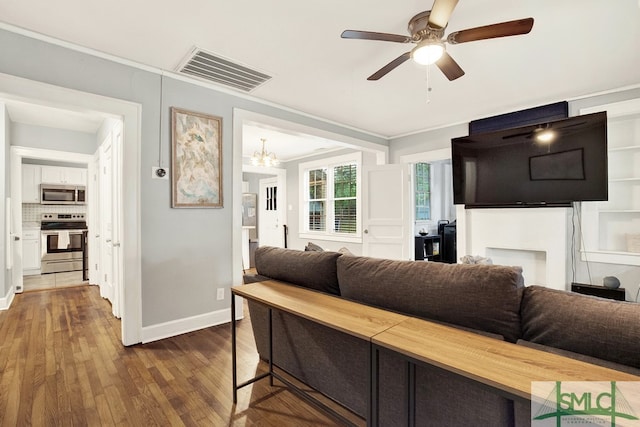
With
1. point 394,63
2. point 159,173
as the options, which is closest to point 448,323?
point 394,63

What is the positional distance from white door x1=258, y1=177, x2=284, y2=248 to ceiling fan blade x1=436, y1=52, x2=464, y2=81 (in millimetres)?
5392

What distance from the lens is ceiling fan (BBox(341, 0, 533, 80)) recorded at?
167 centimetres

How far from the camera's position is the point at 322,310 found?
57.4 inches

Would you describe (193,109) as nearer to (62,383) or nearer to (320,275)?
(320,275)

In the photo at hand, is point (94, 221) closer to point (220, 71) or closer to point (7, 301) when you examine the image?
point (7, 301)

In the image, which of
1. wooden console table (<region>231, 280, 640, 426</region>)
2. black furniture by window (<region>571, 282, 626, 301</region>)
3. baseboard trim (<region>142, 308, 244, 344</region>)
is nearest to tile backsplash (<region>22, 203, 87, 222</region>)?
baseboard trim (<region>142, 308, 244, 344</region>)

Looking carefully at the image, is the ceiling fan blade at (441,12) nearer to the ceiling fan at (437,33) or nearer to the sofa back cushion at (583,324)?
the ceiling fan at (437,33)

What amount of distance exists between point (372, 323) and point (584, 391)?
68cm

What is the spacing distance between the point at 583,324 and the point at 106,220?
4.63 meters

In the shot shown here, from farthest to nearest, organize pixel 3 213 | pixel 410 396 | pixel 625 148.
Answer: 1. pixel 3 213
2. pixel 625 148
3. pixel 410 396

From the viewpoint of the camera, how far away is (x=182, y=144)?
290cm

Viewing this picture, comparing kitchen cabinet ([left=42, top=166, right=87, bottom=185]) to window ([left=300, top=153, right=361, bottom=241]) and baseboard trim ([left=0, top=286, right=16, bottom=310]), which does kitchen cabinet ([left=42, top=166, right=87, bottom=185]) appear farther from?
window ([left=300, top=153, right=361, bottom=241])

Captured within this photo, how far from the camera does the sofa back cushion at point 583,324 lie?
3.15 feet

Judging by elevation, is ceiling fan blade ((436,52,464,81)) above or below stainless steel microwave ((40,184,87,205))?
above
